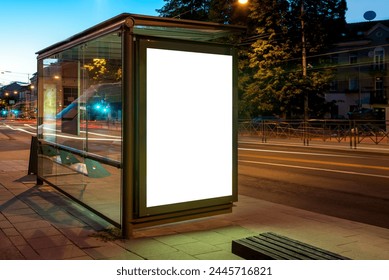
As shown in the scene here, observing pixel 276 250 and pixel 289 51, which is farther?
pixel 289 51

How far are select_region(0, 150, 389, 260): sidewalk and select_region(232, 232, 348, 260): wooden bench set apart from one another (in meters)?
0.18

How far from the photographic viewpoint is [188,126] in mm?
6441

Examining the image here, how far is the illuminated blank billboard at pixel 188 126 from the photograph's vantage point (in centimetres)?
608

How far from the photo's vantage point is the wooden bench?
480 centimetres

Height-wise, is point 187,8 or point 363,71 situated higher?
point 187,8

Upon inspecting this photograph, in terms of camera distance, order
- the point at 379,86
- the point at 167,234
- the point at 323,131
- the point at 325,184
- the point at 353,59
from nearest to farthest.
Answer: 1. the point at 167,234
2. the point at 325,184
3. the point at 323,131
4. the point at 379,86
5. the point at 353,59

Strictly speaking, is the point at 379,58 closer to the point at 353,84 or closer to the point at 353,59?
the point at 353,59

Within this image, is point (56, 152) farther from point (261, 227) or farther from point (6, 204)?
point (261, 227)

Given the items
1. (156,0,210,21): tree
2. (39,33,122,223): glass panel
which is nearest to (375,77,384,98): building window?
(156,0,210,21): tree

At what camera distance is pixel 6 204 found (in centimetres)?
825

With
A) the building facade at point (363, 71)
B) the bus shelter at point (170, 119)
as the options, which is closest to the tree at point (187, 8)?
the building facade at point (363, 71)

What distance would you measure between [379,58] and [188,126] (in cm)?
4637

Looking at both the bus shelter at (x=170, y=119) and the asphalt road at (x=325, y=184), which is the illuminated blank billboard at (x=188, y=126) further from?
the asphalt road at (x=325, y=184)

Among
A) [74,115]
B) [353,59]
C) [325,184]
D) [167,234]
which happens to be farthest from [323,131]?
[353,59]
